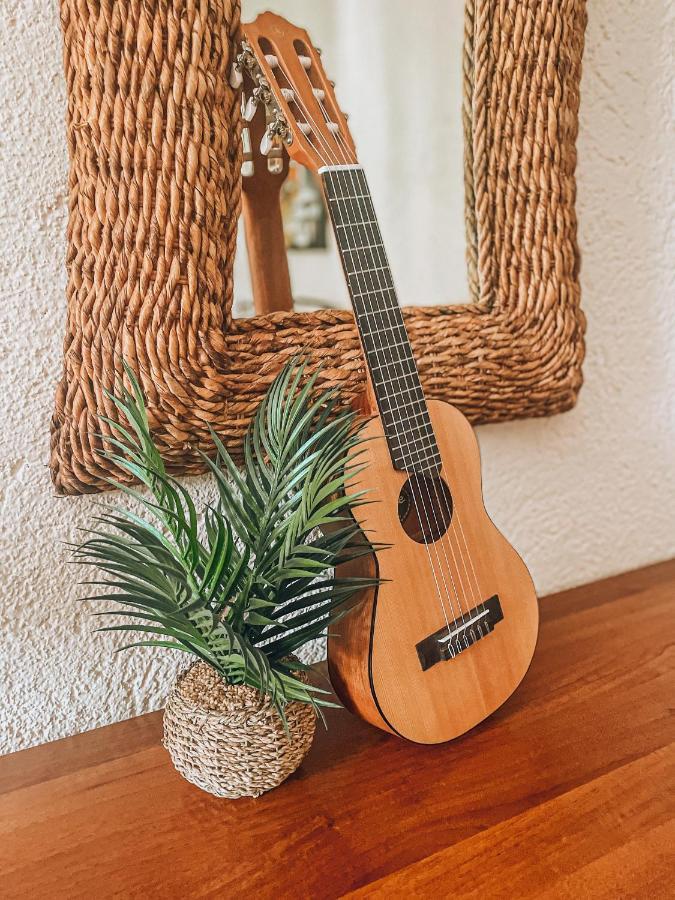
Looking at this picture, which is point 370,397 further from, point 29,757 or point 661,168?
point 661,168

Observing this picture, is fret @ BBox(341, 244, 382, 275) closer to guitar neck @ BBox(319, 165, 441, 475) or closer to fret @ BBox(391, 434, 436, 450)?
guitar neck @ BBox(319, 165, 441, 475)

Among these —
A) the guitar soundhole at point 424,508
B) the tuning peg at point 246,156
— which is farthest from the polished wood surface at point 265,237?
the guitar soundhole at point 424,508

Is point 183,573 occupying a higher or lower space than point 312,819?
higher

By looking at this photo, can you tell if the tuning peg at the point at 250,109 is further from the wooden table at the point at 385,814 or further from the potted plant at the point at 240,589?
the wooden table at the point at 385,814

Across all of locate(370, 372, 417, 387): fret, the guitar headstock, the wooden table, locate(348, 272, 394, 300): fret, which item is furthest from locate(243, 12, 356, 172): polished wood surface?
the wooden table

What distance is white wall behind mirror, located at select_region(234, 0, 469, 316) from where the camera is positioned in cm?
80

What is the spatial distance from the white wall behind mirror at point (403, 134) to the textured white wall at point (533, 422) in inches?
1.1

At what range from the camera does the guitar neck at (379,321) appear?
0.69 m

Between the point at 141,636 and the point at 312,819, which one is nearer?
the point at 312,819

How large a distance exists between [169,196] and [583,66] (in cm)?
62

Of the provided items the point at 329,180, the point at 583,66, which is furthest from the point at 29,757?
the point at 583,66

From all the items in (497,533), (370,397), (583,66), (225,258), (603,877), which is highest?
(583,66)

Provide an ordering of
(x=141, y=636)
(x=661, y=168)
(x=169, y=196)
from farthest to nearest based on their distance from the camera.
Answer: (x=661, y=168), (x=141, y=636), (x=169, y=196)

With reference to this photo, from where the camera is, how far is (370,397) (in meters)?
0.71
